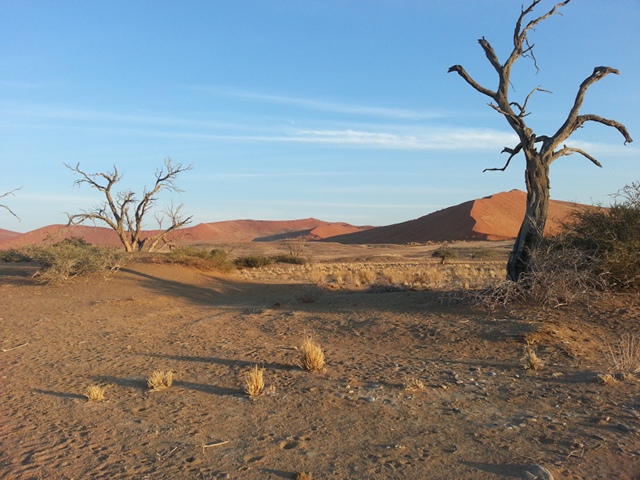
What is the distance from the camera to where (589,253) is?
1108cm

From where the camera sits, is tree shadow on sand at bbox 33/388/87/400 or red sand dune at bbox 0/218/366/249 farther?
red sand dune at bbox 0/218/366/249

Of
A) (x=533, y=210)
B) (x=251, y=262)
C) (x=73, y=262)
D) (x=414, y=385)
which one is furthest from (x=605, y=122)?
(x=251, y=262)

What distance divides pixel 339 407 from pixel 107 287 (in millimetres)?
13040

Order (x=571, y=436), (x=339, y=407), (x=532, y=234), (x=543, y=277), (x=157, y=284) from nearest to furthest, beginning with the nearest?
1. (x=571, y=436)
2. (x=339, y=407)
3. (x=543, y=277)
4. (x=532, y=234)
5. (x=157, y=284)

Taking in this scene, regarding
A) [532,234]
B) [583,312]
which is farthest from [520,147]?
[583,312]

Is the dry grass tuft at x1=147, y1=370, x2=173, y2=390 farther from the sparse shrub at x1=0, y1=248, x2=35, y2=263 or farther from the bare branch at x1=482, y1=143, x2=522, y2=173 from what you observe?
the sparse shrub at x1=0, y1=248, x2=35, y2=263

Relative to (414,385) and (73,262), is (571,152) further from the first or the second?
(73,262)

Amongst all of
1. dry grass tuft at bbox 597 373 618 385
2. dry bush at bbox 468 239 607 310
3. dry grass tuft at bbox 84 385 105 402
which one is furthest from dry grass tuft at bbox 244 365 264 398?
dry bush at bbox 468 239 607 310

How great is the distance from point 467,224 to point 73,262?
80885 mm

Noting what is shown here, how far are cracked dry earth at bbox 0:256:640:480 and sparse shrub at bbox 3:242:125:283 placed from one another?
18.1 feet

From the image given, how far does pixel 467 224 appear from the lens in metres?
91.9

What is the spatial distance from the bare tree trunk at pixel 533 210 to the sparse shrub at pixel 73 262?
13122 millimetres

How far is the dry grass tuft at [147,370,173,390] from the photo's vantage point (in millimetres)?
6977

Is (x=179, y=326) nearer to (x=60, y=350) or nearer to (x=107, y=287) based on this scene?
(x=60, y=350)
